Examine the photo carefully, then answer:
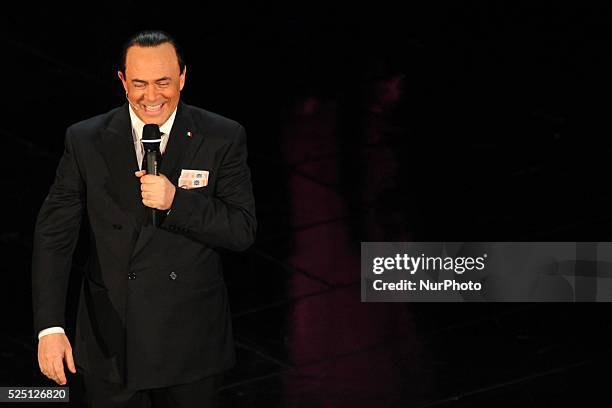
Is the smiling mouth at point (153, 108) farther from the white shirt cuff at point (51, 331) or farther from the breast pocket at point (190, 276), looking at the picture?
the white shirt cuff at point (51, 331)

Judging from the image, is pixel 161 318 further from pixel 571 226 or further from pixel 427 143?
pixel 427 143

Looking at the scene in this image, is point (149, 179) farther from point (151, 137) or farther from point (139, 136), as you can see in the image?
point (139, 136)

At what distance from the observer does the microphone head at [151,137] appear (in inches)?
142

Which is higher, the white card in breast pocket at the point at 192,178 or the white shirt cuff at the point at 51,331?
the white card in breast pocket at the point at 192,178

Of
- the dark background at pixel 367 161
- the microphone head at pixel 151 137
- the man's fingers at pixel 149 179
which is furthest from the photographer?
the dark background at pixel 367 161

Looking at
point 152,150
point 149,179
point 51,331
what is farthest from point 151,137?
point 51,331

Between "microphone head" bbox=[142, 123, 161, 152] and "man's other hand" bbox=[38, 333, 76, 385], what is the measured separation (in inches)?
24.3

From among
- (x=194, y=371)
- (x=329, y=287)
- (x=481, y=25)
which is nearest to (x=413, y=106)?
(x=481, y=25)

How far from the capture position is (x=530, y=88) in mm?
9188

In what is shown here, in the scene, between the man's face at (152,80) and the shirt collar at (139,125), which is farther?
the shirt collar at (139,125)

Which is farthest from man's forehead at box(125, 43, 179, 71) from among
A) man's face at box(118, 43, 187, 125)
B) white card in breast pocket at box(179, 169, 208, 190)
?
white card in breast pocket at box(179, 169, 208, 190)

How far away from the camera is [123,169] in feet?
12.5

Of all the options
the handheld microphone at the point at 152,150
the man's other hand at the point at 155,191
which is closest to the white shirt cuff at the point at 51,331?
the handheld microphone at the point at 152,150

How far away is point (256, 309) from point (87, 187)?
2.90 m
